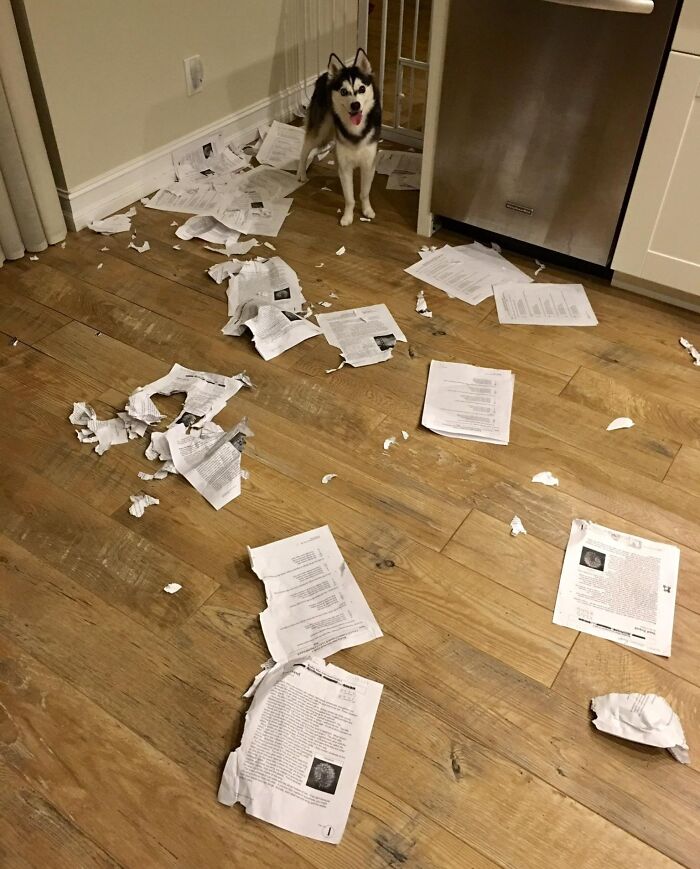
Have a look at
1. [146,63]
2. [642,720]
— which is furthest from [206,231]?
[642,720]

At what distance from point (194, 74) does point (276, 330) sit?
1.27 metres

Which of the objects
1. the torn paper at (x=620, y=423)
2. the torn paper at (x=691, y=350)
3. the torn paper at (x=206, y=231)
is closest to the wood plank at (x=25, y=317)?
the torn paper at (x=206, y=231)

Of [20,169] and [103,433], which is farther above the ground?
[20,169]

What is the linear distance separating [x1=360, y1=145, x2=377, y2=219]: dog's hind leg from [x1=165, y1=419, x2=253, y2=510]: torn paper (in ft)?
3.80

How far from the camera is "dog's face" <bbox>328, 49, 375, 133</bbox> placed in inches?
92.5

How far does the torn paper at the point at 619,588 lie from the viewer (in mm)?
1460

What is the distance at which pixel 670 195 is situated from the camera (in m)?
2.04

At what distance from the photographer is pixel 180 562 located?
1589mm

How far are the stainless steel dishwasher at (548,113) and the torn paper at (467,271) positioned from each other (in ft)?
0.31

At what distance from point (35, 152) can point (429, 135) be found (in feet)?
4.04

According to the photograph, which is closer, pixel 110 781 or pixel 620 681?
pixel 110 781

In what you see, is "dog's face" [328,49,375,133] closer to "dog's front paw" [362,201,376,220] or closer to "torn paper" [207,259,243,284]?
"dog's front paw" [362,201,376,220]

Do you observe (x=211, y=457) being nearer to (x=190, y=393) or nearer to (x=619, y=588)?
(x=190, y=393)

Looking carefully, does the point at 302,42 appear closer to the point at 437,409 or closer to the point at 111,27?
the point at 111,27
